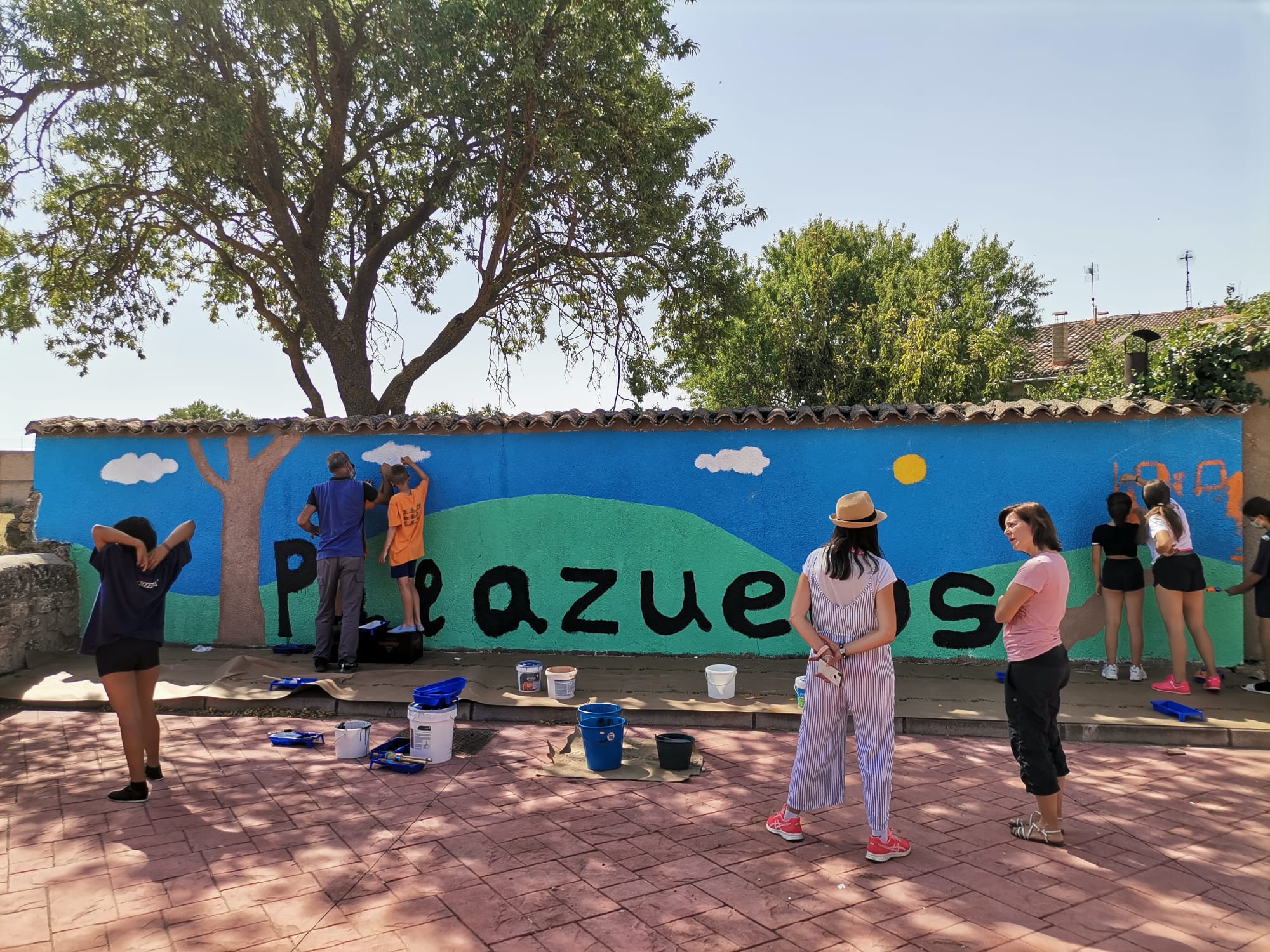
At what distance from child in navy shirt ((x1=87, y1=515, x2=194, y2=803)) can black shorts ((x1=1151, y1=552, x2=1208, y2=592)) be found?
7.91m

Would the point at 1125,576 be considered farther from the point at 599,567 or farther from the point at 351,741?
the point at 351,741

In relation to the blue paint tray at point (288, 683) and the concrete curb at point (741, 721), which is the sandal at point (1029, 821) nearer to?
the concrete curb at point (741, 721)

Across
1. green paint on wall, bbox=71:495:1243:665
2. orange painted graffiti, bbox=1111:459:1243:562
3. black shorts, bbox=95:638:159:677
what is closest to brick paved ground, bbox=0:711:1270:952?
black shorts, bbox=95:638:159:677

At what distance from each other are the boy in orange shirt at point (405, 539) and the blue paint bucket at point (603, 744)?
144 inches

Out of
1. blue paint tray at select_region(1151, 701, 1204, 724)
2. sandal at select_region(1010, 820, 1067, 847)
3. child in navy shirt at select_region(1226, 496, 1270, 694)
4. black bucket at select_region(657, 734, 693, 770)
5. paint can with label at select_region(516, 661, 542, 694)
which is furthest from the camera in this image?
paint can with label at select_region(516, 661, 542, 694)

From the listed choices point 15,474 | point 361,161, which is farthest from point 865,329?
point 15,474

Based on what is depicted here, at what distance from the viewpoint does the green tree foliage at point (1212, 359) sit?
26.7ft

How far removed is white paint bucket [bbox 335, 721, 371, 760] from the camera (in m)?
6.08

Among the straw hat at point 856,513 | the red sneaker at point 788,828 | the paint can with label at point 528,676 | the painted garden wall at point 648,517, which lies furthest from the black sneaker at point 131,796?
the straw hat at point 856,513

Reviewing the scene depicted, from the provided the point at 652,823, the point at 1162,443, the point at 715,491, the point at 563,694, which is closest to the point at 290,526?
the point at 563,694

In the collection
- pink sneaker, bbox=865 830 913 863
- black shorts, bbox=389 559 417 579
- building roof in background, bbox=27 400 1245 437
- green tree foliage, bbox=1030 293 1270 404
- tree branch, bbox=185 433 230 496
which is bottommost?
pink sneaker, bbox=865 830 913 863

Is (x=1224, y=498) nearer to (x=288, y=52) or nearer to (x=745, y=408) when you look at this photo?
(x=745, y=408)

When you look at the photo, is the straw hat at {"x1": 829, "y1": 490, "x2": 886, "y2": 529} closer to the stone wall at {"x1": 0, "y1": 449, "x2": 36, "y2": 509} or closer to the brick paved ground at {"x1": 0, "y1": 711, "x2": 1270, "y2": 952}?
the brick paved ground at {"x1": 0, "y1": 711, "x2": 1270, "y2": 952}

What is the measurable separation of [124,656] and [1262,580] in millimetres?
8748
